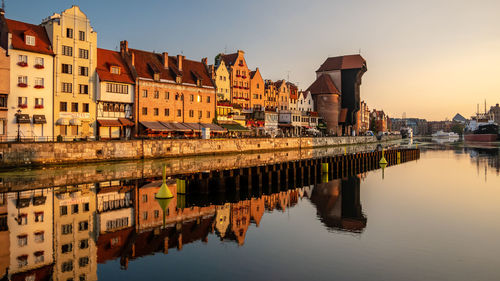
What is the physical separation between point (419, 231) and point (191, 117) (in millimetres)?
48238

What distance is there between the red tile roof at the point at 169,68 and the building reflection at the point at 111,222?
107 ft

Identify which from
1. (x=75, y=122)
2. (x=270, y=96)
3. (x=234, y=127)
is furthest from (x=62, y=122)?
(x=270, y=96)

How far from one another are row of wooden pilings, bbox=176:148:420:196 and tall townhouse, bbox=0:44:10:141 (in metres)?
24.0

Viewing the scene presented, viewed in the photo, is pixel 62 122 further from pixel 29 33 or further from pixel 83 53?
pixel 29 33

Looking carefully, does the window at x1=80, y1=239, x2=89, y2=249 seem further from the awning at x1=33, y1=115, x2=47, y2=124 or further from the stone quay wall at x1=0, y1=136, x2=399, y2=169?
the awning at x1=33, y1=115, x2=47, y2=124

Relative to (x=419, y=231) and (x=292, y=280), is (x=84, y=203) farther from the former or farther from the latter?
(x=419, y=231)

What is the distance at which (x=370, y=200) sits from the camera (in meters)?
Answer: 25.2

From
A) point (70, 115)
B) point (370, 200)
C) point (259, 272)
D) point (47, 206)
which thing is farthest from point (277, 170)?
point (70, 115)

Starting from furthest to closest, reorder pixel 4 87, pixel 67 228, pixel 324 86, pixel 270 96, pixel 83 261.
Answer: pixel 324 86
pixel 270 96
pixel 4 87
pixel 67 228
pixel 83 261

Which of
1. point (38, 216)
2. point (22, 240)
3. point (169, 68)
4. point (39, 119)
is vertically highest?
point (169, 68)

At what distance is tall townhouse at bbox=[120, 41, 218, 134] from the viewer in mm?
54375

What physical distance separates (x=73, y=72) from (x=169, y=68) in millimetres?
16518

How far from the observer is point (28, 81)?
42.9 meters

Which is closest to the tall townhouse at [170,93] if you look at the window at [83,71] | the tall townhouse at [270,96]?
the window at [83,71]
